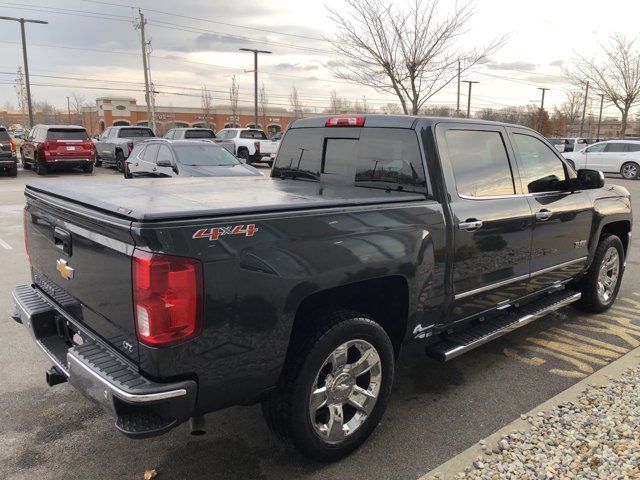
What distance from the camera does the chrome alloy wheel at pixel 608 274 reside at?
5301mm

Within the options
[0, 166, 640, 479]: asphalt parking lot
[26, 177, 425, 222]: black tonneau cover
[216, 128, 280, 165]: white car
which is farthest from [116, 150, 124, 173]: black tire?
[26, 177, 425, 222]: black tonneau cover

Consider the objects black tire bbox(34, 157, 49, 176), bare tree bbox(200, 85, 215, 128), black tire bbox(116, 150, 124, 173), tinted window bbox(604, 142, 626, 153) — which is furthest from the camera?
bare tree bbox(200, 85, 215, 128)

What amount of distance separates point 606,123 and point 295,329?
4112 inches

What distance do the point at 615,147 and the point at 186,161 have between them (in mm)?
19868

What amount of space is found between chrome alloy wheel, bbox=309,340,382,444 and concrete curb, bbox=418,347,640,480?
0.50 metres

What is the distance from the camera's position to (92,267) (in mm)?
2547

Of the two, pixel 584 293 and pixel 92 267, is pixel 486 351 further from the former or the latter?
pixel 92 267

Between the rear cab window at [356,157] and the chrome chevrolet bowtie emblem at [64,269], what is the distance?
2.00 metres

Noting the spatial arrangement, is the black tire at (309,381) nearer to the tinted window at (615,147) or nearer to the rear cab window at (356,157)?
the rear cab window at (356,157)

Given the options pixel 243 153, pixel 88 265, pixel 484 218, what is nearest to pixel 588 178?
pixel 484 218

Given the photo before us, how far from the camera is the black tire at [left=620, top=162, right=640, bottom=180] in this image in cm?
2214

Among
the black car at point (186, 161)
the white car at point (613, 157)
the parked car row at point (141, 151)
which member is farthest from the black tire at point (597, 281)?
the white car at point (613, 157)

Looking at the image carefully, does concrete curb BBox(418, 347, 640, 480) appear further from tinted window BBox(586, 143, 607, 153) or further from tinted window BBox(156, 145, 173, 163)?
tinted window BBox(586, 143, 607, 153)

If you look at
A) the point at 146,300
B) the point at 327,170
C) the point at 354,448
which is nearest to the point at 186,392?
the point at 146,300
